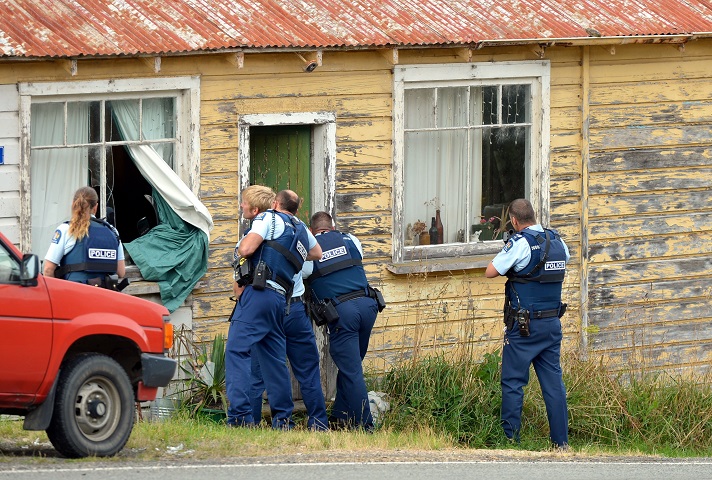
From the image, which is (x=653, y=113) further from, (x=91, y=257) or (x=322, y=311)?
(x=91, y=257)

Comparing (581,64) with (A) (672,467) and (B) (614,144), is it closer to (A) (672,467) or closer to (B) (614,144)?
(B) (614,144)

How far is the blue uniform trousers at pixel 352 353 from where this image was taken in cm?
1054

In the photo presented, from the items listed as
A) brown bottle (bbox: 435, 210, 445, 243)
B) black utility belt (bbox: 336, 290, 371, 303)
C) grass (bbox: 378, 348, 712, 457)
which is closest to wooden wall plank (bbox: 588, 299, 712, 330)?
grass (bbox: 378, 348, 712, 457)

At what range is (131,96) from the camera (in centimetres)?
1066

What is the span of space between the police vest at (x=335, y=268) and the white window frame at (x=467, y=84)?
1.32m

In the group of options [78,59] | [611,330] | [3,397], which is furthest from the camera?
[611,330]

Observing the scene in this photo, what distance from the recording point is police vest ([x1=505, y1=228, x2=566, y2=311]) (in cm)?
1015

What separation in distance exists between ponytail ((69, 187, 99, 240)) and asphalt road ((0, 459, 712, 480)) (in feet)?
7.73

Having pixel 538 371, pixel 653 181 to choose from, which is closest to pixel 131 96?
pixel 538 371

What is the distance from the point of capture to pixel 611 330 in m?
13.0

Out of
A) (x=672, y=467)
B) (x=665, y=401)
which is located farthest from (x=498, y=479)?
(x=665, y=401)

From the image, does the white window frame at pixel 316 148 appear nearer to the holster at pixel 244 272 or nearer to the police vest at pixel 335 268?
the police vest at pixel 335 268

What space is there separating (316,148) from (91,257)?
276 cm

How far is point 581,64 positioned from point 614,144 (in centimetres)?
86
